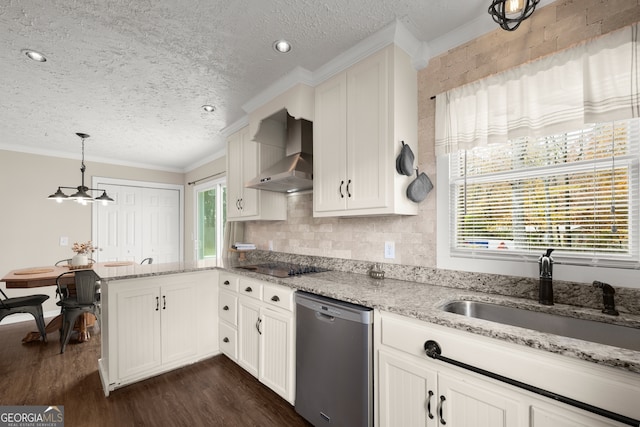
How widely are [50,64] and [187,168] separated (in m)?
3.78

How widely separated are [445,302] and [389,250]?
696 millimetres

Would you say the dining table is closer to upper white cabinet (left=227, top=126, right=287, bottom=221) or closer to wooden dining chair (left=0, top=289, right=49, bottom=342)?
wooden dining chair (left=0, top=289, right=49, bottom=342)

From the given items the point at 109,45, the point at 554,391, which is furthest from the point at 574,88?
the point at 109,45

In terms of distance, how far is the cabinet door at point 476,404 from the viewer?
3.51 ft

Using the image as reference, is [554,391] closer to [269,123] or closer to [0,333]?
[269,123]

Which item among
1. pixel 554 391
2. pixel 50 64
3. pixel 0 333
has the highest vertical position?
pixel 50 64

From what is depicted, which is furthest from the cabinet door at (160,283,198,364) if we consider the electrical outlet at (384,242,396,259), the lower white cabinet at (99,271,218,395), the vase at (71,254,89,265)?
the vase at (71,254,89,265)

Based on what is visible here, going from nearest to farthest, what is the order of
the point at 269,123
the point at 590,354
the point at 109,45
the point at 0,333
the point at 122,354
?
the point at 590,354 → the point at 109,45 → the point at 122,354 → the point at 269,123 → the point at 0,333

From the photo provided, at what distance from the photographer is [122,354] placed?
2.32 meters

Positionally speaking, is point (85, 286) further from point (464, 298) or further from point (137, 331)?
point (464, 298)

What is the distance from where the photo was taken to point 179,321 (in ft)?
8.60

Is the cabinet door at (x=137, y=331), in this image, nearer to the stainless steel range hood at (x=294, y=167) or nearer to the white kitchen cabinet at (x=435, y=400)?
the stainless steel range hood at (x=294, y=167)

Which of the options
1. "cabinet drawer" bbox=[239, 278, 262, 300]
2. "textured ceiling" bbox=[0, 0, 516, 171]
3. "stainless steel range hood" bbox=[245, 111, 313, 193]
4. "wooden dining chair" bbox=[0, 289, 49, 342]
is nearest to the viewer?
"textured ceiling" bbox=[0, 0, 516, 171]

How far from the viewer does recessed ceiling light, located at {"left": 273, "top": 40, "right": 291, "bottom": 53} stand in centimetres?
197
